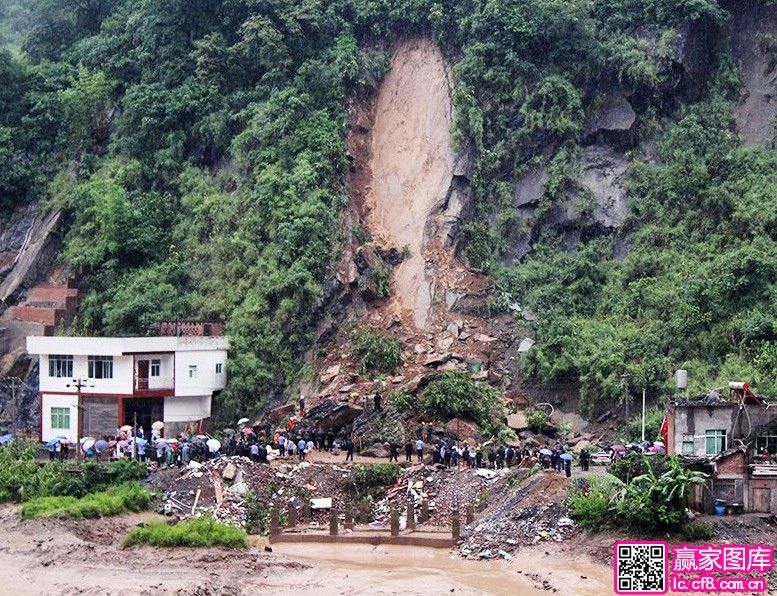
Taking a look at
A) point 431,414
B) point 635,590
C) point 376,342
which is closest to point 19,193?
point 376,342

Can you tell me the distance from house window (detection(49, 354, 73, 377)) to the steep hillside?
278cm

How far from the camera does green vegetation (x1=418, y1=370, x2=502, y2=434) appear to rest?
133 feet

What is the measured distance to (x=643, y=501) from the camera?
32.0m

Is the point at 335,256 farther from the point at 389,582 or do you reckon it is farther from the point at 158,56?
the point at 389,582

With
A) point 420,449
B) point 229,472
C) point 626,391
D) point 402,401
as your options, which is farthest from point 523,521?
point 229,472

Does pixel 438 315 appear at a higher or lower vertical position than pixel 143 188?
lower

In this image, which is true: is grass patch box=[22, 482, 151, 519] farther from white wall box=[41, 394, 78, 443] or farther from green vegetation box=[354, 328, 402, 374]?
green vegetation box=[354, 328, 402, 374]

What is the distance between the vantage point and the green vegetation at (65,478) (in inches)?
1451

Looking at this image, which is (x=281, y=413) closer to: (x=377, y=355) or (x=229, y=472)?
A: (x=377, y=355)

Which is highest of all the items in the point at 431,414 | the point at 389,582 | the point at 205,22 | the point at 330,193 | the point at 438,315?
the point at 205,22

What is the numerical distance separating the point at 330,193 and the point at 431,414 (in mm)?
10549

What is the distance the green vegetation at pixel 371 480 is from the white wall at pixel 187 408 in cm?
889

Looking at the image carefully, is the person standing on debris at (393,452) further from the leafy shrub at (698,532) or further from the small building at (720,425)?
the leafy shrub at (698,532)

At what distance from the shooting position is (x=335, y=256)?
4609 cm
